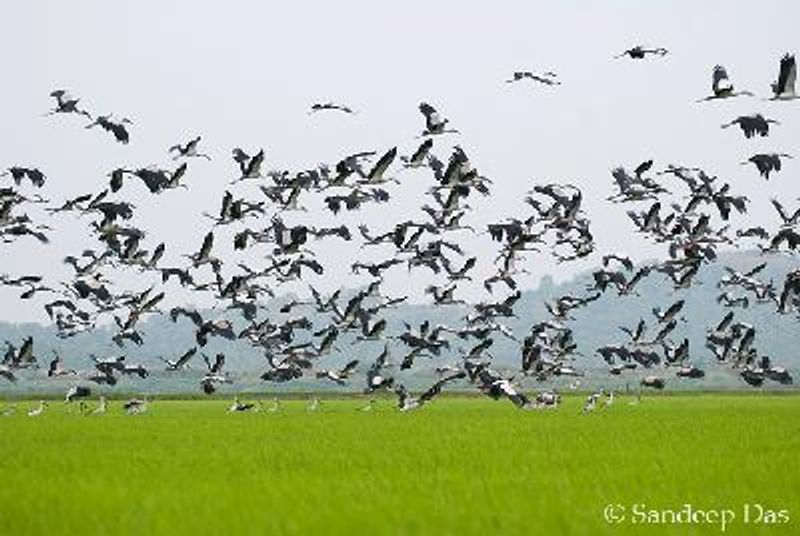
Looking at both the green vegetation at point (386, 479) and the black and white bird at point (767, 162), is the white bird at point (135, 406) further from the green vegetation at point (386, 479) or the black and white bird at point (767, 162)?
the black and white bird at point (767, 162)

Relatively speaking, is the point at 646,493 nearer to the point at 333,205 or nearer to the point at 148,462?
the point at 148,462

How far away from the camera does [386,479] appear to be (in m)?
16.9

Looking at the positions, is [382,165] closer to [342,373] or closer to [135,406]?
[342,373]

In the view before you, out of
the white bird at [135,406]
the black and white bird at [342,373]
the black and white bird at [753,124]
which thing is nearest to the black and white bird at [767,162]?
the black and white bird at [753,124]

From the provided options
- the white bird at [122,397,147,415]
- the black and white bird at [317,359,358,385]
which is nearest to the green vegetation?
the black and white bird at [317,359,358,385]

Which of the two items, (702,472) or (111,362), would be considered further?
(111,362)

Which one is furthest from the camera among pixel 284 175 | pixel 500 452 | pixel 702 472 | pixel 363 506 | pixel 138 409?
pixel 138 409

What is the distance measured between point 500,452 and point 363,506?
907cm

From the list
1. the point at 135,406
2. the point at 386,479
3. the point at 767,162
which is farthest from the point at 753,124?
the point at 135,406

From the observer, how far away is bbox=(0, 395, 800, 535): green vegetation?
12.7 metres

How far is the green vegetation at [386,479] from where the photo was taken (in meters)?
12.7

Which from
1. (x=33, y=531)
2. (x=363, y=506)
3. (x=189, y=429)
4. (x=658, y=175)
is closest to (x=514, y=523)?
(x=363, y=506)

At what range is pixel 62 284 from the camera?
103 ft

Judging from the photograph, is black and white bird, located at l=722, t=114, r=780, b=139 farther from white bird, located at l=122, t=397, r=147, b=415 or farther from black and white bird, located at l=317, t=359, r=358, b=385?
white bird, located at l=122, t=397, r=147, b=415
